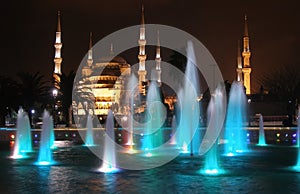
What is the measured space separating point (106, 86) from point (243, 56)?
2263 cm

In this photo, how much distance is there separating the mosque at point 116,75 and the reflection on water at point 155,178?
144ft

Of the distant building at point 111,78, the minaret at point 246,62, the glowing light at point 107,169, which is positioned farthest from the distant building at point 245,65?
the glowing light at point 107,169

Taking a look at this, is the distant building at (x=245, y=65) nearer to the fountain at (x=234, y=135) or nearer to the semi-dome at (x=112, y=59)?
the semi-dome at (x=112, y=59)

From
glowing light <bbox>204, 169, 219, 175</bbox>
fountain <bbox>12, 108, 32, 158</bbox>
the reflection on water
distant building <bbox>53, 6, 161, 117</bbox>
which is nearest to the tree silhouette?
fountain <bbox>12, 108, 32, 158</bbox>

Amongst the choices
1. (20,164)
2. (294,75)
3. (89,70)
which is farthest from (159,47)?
(20,164)

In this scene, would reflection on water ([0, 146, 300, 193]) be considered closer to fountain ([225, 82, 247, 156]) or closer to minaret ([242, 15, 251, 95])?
fountain ([225, 82, 247, 156])

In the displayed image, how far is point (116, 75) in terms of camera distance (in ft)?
245

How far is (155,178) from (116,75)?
212 feet

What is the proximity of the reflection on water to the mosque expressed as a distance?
1732 inches

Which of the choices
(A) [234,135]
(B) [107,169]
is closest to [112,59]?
(A) [234,135]

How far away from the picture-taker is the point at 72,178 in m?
10.6

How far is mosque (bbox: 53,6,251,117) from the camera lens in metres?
62.3

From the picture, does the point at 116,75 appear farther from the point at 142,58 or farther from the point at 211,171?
the point at 211,171

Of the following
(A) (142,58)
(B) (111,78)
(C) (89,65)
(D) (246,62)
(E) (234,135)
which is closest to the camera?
(E) (234,135)
